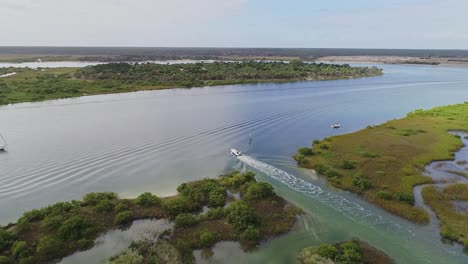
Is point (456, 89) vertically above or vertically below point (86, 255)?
above

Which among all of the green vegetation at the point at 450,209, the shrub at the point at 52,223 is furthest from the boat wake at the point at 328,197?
the shrub at the point at 52,223

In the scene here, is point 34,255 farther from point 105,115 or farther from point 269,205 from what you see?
point 105,115

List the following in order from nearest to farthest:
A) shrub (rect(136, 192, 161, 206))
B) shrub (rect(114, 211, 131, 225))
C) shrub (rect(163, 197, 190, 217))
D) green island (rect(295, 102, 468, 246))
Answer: shrub (rect(114, 211, 131, 225)), shrub (rect(163, 197, 190, 217)), shrub (rect(136, 192, 161, 206)), green island (rect(295, 102, 468, 246))

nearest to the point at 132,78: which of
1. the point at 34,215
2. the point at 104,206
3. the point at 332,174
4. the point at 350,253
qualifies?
the point at 104,206

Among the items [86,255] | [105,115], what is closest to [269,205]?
[86,255]

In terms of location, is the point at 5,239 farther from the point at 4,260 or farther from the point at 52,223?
the point at 52,223

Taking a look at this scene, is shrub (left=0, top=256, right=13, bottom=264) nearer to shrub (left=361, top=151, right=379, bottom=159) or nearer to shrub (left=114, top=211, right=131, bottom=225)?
shrub (left=114, top=211, right=131, bottom=225)

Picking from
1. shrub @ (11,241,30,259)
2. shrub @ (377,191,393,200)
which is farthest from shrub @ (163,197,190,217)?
shrub @ (377,191,393,200)
